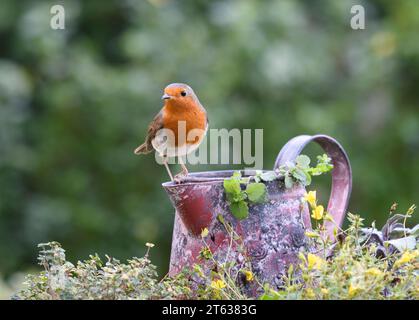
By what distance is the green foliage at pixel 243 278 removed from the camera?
6.75 ft

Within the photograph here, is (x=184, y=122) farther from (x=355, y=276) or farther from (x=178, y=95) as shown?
(x=355, y=276)

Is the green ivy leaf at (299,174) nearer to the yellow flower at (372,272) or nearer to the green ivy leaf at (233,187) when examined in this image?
the green ivy leaf at (233,187)

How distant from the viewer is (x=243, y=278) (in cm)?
240

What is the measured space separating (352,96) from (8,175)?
10.4 feet

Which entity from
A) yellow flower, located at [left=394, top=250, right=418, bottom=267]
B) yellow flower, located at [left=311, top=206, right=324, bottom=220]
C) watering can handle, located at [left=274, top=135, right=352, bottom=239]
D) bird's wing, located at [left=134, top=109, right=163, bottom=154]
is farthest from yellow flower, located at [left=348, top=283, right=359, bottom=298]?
bird's wing, located at [left=134, top=109, right=163, bottom=154]

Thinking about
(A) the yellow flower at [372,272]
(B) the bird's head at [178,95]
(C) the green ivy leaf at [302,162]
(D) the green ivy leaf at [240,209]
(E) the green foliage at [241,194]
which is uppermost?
(B) the bird's head at [178,95]

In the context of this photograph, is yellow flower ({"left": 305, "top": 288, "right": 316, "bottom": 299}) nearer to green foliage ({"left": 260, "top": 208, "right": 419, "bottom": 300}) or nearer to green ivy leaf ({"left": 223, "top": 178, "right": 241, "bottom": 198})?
green foliage ({"left": 260, "top": 208, "right": 419, "bottom": 300})

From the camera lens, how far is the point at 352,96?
7.41 m

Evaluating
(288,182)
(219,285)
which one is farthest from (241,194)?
(219,285)

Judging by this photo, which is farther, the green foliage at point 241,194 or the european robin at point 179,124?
the european robin at point 179,124

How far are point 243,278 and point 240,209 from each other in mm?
204

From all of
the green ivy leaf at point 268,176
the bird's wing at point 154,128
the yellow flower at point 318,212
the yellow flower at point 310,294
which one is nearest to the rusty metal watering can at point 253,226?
the green ivy leaf at point 268,176

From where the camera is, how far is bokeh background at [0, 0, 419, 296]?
673cm

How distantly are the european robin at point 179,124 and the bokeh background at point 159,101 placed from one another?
2.77 metres
